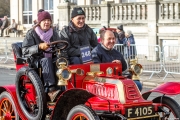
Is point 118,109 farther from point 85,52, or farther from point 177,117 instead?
point 85,52

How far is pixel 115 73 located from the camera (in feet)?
24.1

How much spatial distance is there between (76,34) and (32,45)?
29.8 inches

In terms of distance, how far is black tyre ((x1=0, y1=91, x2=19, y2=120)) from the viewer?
25.4 feet

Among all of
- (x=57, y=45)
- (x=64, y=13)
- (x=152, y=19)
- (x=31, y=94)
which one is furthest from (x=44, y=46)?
(x=64, y=13)

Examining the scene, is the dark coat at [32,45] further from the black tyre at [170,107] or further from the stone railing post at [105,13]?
the stone railing post at [105,13]

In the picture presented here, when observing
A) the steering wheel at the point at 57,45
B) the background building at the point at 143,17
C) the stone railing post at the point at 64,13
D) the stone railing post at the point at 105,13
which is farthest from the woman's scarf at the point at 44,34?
the stone railing post at the point at 64,13

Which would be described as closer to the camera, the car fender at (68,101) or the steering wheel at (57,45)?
the car fender at (68,101)

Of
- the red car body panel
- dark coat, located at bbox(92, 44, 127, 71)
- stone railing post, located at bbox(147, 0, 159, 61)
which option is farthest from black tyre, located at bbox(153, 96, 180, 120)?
stone railing post, located at bbox(147, 0, 159, 61)

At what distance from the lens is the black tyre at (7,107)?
7.73 meters

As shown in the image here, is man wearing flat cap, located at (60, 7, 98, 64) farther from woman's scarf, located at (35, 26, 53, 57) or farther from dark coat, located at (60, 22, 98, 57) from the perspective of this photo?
woman's scarf, located at (35, 26, 53, 57)

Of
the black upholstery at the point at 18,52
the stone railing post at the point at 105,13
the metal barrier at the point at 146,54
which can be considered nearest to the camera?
the black upholstery at the point at 18,52

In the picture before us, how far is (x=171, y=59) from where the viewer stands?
16609 mm

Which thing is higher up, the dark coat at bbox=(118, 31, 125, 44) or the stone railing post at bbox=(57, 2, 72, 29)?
the stone railing post at bbox=(57, 2, 72, 29)

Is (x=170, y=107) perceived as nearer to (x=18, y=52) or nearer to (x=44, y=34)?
(x=44, y=34)
